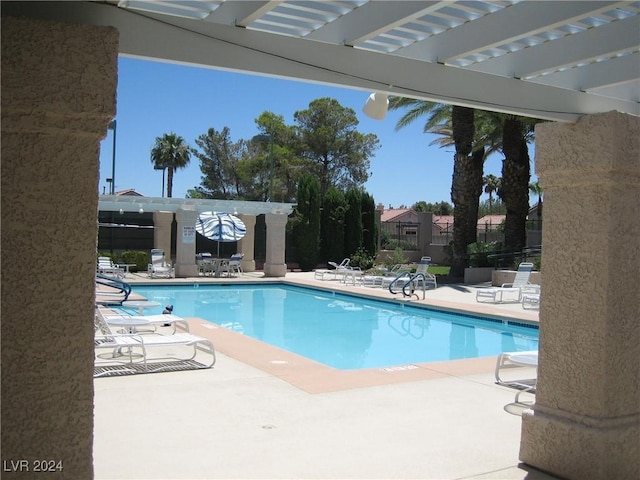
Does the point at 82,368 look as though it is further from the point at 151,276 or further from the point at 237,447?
the point at 151,276

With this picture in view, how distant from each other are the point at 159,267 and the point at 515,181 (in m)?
14.3

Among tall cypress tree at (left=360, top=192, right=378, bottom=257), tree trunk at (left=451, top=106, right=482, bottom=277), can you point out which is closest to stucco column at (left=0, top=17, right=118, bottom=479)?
tree trunk at (left=451, top=106, right=482, bottom=277)

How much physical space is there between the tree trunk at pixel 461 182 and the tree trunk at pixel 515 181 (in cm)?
159

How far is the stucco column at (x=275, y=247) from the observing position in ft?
85.5

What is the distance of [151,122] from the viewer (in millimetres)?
58719

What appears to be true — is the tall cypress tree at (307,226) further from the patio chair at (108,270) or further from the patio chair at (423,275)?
the patio chair at (108,270)

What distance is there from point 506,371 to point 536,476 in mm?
4373

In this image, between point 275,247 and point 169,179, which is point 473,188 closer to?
point 275,247

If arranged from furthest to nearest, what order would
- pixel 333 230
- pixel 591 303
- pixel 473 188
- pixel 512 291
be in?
pixel 333 230
pixel 473 188
pixel 512 291
pixel 591 303

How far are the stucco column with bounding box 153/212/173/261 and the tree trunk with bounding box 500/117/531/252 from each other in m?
13.6


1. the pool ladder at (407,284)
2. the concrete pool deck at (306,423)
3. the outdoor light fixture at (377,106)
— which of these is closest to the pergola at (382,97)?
the outdoor light fixture at (377,106)

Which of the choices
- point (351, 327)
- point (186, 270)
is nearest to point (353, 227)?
point (186, 270)

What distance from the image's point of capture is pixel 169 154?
5900 cm

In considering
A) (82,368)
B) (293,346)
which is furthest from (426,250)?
(82,368)
